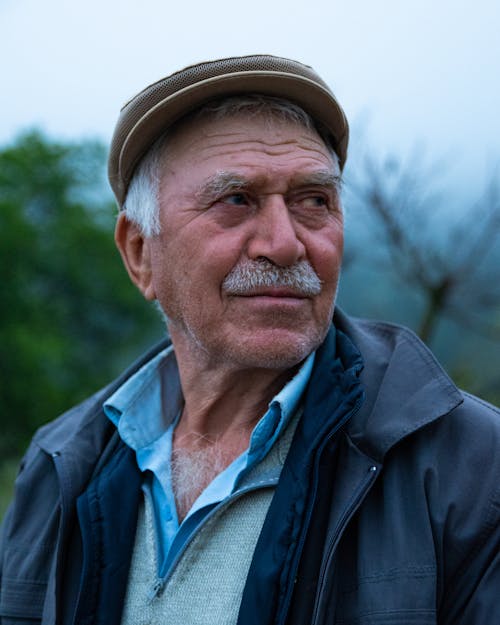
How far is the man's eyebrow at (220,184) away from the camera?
2023 mm

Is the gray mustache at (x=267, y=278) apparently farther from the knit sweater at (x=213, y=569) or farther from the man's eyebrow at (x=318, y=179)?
the knit sweater at (x=213, y=569)

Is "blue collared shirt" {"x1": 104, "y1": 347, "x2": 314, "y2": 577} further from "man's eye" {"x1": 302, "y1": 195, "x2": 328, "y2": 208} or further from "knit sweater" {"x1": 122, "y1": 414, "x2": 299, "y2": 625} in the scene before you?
"man's eye" {"x1": 302, "y1": 195, "x2": 328, "y2": 208}

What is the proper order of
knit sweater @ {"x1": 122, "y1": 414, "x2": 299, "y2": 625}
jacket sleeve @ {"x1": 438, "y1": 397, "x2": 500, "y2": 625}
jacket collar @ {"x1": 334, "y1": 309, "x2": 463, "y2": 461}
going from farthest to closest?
knit sweater @ {"x1": 122, "y1": 414, "x2": 299, "y2": 625}, jacket collar @ {"x1": 334, "y1": 309, "x2": 463, "y2": 461}, jacket sleeve @ {"x1": 438, "y1": 397, "x2": 500, "y2": 625}

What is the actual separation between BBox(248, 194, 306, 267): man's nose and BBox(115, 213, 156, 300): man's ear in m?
0.49

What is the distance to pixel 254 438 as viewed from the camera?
2000 mm

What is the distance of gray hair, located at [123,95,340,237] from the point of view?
2.09 m

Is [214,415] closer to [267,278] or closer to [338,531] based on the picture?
[267,278]

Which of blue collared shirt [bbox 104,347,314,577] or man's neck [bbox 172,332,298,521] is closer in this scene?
blue collared shirt [bbox 104,347,314,577]

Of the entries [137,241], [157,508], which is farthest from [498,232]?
[157,508]

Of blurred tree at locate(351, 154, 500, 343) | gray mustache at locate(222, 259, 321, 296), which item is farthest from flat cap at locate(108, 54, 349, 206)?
blurred tree at locate(351, 154, 500, 343)

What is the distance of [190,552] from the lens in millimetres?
1926

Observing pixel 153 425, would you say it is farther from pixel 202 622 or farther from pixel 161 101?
pixel 161 101

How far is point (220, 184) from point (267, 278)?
0.31 m

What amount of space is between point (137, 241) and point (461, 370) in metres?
→ 3.49
